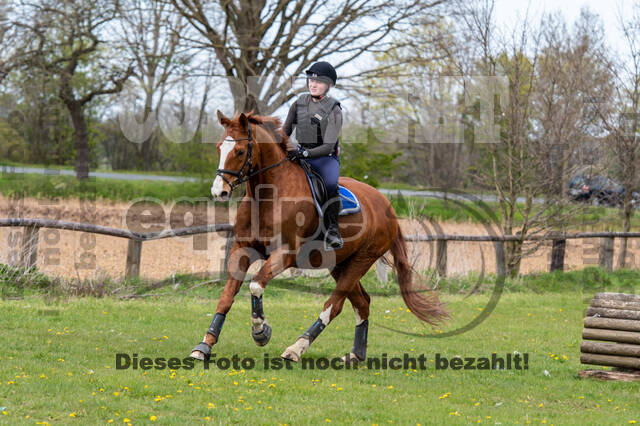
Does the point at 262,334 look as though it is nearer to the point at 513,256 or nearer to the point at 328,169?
the point at 328,169

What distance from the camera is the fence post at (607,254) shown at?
15430 mm

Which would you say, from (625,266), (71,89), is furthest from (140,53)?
(625,266)

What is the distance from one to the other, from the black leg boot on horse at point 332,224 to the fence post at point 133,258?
5.40 m

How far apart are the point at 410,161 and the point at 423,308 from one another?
23335 mm

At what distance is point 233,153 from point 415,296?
120 inches

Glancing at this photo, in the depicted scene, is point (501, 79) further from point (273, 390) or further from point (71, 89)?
point (71, 89)

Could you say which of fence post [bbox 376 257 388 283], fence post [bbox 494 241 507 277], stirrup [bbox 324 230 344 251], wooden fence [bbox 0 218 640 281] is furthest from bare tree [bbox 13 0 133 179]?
stirrup [bbox 324 230 344 251]

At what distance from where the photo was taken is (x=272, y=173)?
6.74 m

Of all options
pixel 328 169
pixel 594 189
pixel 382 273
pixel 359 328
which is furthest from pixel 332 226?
pixel 594 189

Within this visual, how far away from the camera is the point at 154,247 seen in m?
14.8

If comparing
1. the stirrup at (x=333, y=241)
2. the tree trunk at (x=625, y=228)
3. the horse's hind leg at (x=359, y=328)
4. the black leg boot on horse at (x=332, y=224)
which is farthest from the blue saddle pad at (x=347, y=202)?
the tree trunk at (x=625, y=228)

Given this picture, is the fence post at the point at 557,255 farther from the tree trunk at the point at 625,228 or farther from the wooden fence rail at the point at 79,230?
the wooden fence rail at the point at 79,230

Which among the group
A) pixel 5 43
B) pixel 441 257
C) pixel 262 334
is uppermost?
pixel 5 43

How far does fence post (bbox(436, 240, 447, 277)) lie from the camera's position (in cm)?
1389
